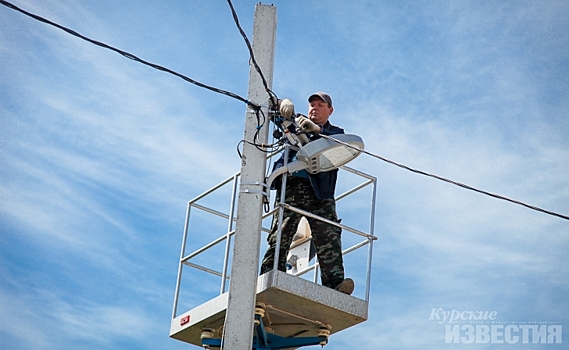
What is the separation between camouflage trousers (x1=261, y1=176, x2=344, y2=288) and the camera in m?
10.7

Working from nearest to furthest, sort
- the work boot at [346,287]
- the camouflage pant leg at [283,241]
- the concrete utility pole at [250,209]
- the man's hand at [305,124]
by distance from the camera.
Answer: the concrete utility pole at [250,209]
the man's hand at [305,124]
the work boot at [346,287]
the camouflage pant leg at [283,241]

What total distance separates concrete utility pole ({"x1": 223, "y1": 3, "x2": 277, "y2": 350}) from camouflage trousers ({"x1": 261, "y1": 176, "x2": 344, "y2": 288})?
5.23 ft

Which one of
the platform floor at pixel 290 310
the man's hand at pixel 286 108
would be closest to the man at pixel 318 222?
the platform floor at pixel 290 310

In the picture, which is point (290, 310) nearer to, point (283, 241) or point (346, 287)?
point (346, 287)

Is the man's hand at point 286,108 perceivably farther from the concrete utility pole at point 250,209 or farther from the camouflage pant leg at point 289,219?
the camouflage pant leg at point 289,219

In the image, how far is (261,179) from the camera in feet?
30.0

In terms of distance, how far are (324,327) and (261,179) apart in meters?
2.20

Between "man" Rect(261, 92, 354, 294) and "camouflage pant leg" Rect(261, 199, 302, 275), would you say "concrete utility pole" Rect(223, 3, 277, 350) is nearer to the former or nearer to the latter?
"man" Rect(261, 92, 354, 294)

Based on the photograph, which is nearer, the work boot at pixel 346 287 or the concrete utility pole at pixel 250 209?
the concrete utility pole at pixel 250 209

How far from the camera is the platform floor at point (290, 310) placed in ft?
32.6

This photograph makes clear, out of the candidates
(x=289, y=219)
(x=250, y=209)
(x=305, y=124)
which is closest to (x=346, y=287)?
(x=289, y=219)

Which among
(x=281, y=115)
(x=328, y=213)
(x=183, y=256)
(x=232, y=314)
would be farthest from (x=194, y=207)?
(x=232, y=314)

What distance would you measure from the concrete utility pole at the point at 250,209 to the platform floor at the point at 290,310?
1074 mm

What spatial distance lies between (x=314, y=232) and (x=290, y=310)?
970 millimetres
